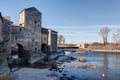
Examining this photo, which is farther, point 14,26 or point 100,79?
point 14,26

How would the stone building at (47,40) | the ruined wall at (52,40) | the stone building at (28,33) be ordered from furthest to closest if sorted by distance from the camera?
the ruined wall at (52,40)
the stone building at (47,40)
the stone building at (28,33)

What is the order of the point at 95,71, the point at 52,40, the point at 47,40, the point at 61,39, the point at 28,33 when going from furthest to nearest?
the point at 61,39
the point at 52,40
the point at 47,40
the point at 28,33
the point at 95,71

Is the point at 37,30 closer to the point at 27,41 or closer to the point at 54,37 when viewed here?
the point at 27,41

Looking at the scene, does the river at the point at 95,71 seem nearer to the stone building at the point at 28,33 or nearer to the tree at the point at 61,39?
the stone building at the point at 28,33

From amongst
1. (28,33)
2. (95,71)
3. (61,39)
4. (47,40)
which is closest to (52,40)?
(47,40)

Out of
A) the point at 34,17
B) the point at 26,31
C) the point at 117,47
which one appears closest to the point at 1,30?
the point at 26,31

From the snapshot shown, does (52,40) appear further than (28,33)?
Yes

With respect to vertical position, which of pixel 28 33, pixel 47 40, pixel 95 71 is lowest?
pixel 95 71

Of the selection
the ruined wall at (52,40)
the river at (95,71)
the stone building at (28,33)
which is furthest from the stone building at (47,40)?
the river at (95,71)

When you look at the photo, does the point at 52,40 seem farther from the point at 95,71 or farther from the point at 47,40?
the point at 95,71

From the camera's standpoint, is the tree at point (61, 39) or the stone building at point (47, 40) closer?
the stone building at point (47, 40)

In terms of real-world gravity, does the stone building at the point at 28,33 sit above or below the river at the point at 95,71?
above

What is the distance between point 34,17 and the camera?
44000 millimetres

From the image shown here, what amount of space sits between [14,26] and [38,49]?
927 cm
